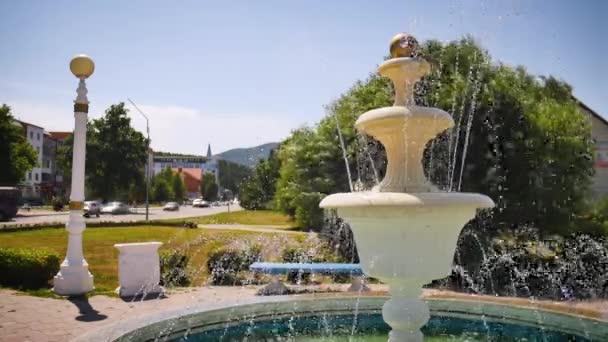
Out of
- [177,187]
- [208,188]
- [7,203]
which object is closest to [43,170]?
[177,187]

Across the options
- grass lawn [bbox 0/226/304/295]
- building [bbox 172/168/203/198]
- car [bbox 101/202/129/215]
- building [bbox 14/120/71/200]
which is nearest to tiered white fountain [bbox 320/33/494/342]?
grass lawn [bbox 0/226/304/295]

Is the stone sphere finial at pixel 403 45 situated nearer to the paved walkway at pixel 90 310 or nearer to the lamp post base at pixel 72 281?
the paved walkway at pixel 90 310

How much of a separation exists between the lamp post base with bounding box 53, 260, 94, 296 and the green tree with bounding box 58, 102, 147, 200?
52422 millimetres

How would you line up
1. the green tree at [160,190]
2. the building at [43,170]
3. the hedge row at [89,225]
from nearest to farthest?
the hedge row at [89,225]
the building at [43,170]
the green tree at [160,190]

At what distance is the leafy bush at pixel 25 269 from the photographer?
11.3 metres

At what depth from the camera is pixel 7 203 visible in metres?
35.8

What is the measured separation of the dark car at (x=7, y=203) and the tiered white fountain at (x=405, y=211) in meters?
38.7

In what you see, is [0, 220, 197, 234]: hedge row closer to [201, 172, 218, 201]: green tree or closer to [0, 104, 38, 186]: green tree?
[0, 104, 38, 186]: green tree

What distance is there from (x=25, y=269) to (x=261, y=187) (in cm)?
5753

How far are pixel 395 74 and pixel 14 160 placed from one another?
164 ft

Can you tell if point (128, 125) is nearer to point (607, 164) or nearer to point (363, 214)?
point (607, 164)

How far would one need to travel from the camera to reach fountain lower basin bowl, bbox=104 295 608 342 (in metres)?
6.98

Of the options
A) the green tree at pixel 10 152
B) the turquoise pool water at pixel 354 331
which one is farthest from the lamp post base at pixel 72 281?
the green tree at pixel 10 152

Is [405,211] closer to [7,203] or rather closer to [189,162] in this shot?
[7,203]
